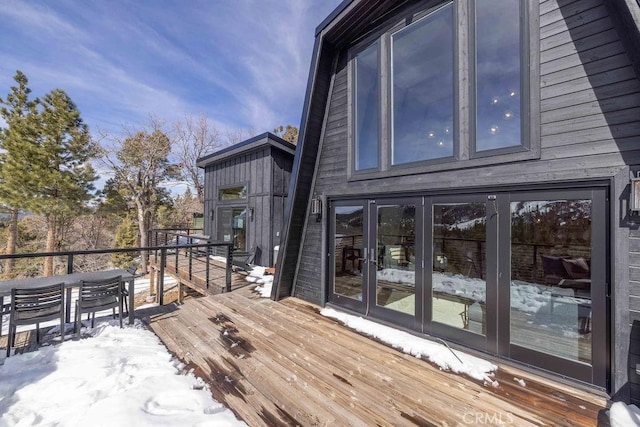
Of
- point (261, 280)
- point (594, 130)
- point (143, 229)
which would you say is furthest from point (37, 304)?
point (143, 229)

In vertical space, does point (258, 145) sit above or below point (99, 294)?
above

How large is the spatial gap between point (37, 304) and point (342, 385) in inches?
144

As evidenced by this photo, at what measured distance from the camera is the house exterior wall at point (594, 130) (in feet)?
7.33

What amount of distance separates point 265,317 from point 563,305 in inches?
150

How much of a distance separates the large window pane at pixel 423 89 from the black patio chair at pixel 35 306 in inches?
188

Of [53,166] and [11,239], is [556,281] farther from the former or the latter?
[11,239]

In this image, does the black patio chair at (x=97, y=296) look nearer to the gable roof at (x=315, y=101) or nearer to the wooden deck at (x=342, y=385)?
the wooden deck at (x=342, y=385)

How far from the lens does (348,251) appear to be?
14.5ft

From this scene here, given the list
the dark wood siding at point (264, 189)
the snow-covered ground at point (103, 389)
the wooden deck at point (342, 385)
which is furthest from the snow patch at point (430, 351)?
the dark wood siding at point (264, 189)

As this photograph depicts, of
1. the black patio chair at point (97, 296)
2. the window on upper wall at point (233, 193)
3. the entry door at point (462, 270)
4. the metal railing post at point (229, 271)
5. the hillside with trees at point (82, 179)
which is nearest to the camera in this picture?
the entry door at point (462, 270)

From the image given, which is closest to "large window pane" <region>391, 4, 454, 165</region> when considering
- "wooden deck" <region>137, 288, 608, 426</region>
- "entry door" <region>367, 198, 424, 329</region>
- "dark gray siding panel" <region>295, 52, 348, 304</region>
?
"entry door" <region>367, 198, 424, 329</region>

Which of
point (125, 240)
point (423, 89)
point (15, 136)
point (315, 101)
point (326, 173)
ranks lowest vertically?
point (125, 240)

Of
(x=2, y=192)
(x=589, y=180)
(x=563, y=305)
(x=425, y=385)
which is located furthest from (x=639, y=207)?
(x=2, y=192)

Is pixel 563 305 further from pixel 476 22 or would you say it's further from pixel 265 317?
pixel 265 317
